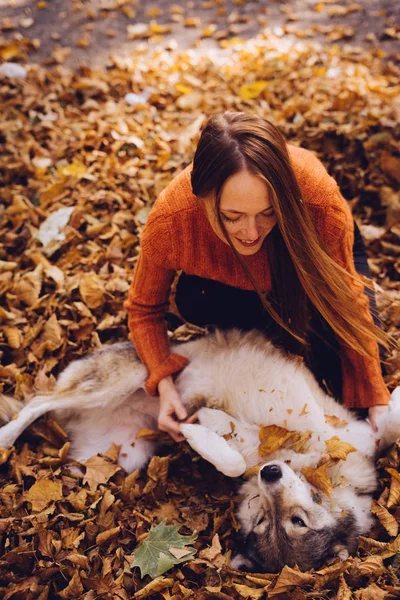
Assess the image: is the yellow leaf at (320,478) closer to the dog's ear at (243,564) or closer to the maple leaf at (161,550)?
the dog's ear at (243,564)

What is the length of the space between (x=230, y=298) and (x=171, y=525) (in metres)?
1.32

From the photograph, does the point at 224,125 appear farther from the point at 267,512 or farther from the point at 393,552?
the point at 393,552

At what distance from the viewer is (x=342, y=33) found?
616 centimetres

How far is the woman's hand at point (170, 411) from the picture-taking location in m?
3.09

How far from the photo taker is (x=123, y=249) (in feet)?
13.8

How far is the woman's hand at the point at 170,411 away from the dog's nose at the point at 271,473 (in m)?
0.60

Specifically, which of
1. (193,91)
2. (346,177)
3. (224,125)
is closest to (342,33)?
(193,91)

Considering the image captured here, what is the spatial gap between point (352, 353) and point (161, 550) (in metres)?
1.46

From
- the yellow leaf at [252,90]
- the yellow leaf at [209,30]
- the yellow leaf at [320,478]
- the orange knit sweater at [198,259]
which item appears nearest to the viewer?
the orange knit sweater at [198,259]

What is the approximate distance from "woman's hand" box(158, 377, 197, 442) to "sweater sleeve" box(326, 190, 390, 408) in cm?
94

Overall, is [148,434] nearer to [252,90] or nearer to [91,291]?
[91,291]

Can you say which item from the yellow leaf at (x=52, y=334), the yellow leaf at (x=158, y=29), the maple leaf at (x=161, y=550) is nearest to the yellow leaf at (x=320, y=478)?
the maple leaf at (x=161, y=550)

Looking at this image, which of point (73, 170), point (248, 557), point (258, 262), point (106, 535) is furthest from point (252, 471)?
point (73, 170)

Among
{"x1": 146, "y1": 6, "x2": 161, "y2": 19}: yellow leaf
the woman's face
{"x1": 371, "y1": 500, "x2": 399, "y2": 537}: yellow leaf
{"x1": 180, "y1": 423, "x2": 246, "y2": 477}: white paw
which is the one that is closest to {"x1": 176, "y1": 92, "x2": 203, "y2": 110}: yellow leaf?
{"x1": 146, "y1": 6, "x2": 161, "y2": 19}: yellow leaf
